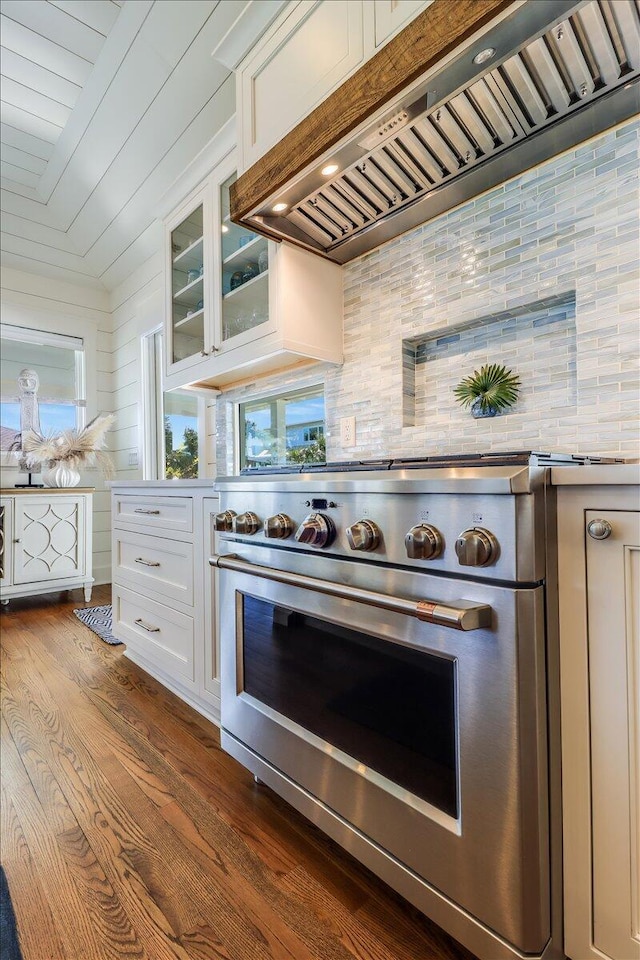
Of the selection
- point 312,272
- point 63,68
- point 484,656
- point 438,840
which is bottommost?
point 438,840

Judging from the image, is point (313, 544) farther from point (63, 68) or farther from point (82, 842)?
point (63, 68)

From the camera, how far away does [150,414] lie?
3.58 metres

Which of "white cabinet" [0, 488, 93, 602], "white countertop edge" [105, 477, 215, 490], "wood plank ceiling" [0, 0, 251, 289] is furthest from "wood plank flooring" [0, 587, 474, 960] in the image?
"wood plank ceiling" [0, 0, 251, 289]

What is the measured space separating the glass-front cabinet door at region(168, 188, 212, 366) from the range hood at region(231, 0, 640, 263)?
61 centimetres

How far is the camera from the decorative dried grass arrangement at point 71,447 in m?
3.57

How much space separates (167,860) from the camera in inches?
42.8

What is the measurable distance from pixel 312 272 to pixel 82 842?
188cm

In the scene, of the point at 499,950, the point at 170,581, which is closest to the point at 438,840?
the point at 499,950

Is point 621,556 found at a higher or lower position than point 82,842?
higher

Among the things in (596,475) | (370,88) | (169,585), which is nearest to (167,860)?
(169,585)

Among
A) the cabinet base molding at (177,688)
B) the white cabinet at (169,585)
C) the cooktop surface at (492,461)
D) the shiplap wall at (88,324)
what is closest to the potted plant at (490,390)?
the cooktop surface at (492,461)

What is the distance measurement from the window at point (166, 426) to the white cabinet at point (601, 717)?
2.39 metres

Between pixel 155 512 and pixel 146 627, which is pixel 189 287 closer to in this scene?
pixel 155 512

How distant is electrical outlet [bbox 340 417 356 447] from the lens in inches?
67.9
